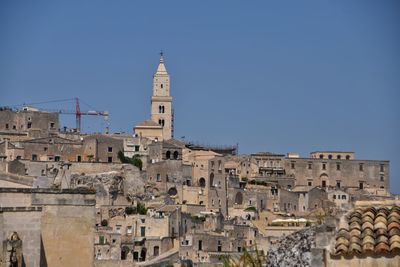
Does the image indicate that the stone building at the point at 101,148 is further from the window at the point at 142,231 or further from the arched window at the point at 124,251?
the arched window at the point at 124,251

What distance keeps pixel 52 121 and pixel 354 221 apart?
72892 millimetres

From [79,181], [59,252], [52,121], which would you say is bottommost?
[59,252]

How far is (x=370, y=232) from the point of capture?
8.27 metres

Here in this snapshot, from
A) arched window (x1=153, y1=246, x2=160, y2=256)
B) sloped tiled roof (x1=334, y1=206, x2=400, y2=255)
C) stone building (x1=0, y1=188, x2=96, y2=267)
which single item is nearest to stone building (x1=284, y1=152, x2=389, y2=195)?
arched window (x1=153, y1=246, x2=160, y2=256)

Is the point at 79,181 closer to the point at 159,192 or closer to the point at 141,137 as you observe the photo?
the point at 159,192

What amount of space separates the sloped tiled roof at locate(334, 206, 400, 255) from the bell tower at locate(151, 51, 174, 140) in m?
85.5

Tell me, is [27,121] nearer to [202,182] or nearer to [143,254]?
[202,182]

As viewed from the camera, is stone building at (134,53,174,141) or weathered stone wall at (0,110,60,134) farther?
stone building at (134,53,174,141)

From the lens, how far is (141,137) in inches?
3231

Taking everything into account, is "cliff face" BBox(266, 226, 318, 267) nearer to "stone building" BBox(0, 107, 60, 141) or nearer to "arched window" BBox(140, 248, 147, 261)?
→ "arched window" BBox(140, 248, 147, 261)

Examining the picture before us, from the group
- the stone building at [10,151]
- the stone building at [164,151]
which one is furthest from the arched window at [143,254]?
the stone building at [164,151]

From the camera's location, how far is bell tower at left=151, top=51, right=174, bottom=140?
96.4m

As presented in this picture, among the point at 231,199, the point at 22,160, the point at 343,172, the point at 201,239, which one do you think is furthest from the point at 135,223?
the point at 343,172

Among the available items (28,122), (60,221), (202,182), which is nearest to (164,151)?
(202,182)
